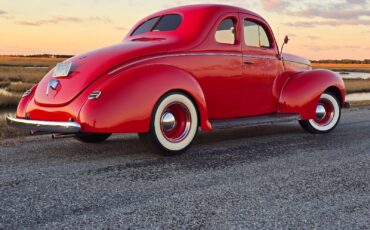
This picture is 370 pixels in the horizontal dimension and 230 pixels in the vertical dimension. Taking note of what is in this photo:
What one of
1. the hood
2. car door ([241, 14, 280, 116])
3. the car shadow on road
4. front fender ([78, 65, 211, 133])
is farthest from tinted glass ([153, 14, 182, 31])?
the car shadow on road

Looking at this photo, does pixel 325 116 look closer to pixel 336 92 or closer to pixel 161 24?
pixel 336 92

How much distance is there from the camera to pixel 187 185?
4105 millimetres

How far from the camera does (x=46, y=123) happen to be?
5105 mm

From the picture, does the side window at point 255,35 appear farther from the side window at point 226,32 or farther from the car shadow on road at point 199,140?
the car shadow on road at point 199,140

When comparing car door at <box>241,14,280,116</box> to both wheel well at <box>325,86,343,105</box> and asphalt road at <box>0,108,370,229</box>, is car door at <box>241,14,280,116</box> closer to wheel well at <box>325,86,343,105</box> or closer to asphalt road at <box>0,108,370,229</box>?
asphalt road at <box>0,108,370,229</box>

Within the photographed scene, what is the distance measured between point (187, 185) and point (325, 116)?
4.51 meters

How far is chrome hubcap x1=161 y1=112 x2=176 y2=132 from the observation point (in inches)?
210

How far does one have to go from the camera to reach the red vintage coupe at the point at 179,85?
5.02 m

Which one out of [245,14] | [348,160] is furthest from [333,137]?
[245,14]

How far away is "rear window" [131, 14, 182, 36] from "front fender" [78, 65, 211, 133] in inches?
50.4

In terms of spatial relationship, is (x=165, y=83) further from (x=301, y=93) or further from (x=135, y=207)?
(x=301, y=93)

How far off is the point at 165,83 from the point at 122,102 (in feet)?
1.90

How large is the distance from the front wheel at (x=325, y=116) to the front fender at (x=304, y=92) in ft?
0.83

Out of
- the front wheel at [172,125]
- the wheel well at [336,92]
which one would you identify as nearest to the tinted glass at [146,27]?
the front wheel at [172,125]
